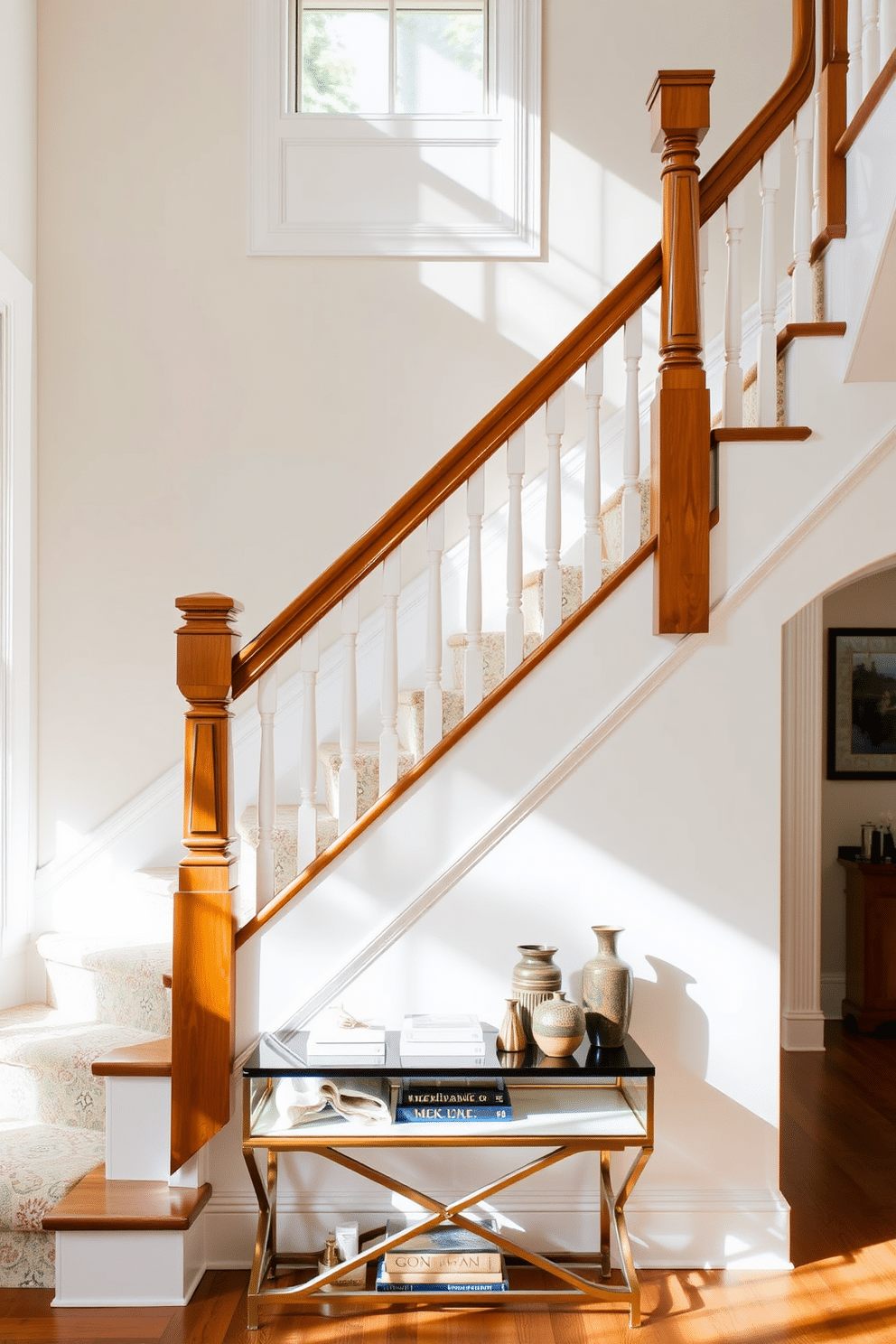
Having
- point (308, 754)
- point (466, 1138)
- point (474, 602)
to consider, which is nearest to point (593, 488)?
point (474, 602)

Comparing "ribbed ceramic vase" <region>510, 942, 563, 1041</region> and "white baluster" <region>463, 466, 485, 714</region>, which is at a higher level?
"white baluster" <region>463, 466, 485, 714</region>

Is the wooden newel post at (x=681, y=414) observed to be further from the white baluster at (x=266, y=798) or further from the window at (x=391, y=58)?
the window at (x=391, y=58)

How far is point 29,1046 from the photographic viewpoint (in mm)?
3029

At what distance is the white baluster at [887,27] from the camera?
8.21ft

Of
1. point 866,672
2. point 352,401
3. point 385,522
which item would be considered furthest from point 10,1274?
point 866,672

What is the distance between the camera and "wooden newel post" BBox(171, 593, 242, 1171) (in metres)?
2.69

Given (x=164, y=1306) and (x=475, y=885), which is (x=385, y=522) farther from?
(x=164, y=1306)

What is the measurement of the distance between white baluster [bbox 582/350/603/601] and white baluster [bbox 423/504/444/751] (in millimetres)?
388

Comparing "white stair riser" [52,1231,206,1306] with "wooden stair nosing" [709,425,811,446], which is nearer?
"white stair riser" [52,1231,206,1306]

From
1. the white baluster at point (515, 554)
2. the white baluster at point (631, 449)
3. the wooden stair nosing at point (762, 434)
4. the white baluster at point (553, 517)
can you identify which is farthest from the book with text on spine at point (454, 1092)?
the wooden stair nosing at point (762, 434)

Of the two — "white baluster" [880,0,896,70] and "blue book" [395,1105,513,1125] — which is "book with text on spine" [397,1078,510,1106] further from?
"white baluster" [880,0,896,70]

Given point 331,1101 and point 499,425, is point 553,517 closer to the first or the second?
point 499,425

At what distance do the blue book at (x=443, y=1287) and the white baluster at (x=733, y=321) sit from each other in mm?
2228

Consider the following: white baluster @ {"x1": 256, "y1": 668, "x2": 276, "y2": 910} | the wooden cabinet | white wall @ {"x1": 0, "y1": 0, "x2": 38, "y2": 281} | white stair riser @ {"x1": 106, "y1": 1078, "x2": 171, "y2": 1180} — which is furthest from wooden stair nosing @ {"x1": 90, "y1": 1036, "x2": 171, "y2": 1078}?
the wooden cabinet
